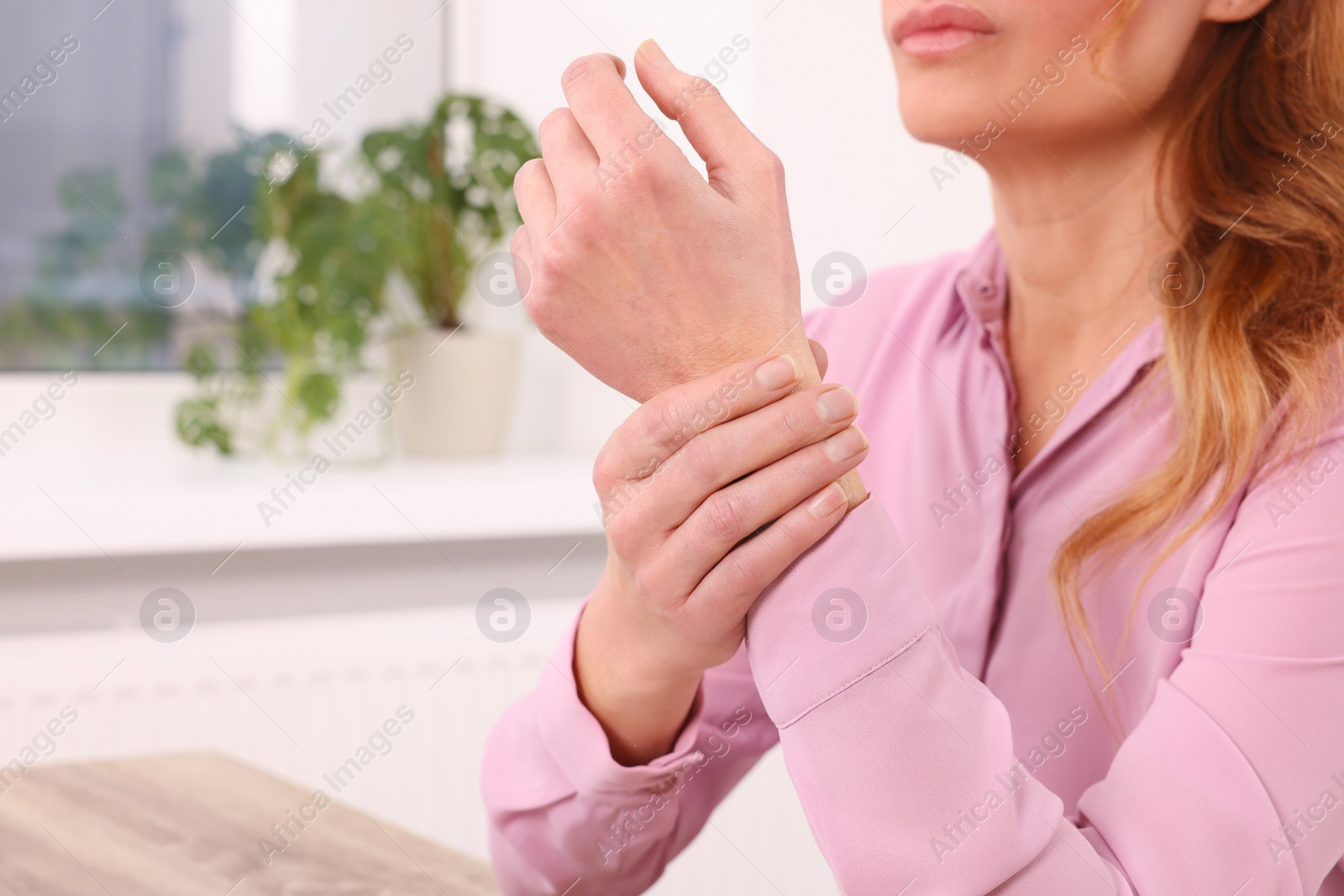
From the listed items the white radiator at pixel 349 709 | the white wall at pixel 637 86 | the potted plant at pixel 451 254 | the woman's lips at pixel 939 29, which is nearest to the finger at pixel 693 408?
the woman's lips at pixel 939 29

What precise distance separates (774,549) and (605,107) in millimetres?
210

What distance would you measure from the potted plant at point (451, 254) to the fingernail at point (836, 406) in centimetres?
123

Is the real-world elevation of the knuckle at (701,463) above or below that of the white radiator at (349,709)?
above

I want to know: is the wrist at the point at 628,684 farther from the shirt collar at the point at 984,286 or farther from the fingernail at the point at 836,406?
the shirt collar at the point at 984,286

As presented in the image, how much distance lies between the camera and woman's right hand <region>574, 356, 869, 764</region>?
21.5 inches

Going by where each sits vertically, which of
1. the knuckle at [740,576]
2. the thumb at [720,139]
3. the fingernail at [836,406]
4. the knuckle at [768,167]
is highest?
the thumb at [720,139]

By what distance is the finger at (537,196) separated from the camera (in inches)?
22.5

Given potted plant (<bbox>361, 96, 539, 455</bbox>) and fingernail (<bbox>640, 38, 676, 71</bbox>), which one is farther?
potted plant (<bbox>361, 96, 539, 455</bbox>)

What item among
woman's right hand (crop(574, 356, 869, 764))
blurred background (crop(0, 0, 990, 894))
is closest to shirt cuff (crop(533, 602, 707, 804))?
woman's right hand (crop(574, 356, 869, 764))

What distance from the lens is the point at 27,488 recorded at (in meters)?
1.52

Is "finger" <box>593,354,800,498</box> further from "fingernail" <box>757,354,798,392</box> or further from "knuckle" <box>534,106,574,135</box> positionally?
"knuckle" <box>534,106,574,135</box>

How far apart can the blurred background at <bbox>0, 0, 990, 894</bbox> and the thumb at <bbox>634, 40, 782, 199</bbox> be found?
97 cm

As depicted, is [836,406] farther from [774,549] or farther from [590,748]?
[590,748]

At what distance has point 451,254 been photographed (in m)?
1.80
